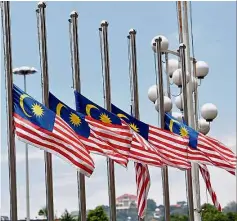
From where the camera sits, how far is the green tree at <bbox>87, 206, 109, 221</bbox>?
4576 centimetres

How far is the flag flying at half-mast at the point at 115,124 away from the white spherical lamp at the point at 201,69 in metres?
5.19

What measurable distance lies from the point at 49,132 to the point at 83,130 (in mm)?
1524

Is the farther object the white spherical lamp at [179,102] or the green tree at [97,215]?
the green tree at [97,215]

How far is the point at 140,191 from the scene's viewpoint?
15.9m

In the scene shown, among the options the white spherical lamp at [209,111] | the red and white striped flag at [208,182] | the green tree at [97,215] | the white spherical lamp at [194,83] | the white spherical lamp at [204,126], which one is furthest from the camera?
the green tree at [97,215]

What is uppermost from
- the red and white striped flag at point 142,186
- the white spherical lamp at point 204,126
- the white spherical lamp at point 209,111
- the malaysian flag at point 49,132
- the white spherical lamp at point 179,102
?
the white spherical lamp at point 179,102

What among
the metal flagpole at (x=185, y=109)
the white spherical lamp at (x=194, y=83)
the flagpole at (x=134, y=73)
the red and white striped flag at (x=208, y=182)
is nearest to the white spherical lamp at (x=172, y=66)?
the white spherical lamp at (x=194, y=83)

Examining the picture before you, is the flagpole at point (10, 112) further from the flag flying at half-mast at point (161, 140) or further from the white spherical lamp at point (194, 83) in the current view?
the white spherical lamp at point (194, 83)

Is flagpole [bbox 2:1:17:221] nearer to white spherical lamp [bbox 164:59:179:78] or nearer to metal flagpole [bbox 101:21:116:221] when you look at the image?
metal flagpole [bbox 101:21:116:221]

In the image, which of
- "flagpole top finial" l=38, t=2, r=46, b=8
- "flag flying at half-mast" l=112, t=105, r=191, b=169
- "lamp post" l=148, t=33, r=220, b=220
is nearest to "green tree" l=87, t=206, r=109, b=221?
"lamp post" l=148, t=33, r=220, b=220

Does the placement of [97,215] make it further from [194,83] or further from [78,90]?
[78,90]

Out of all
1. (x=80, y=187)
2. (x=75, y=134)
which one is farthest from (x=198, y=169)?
(x=75, y=134)

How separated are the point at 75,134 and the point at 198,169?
6.59 meters

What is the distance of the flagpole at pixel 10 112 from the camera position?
39.0ft
